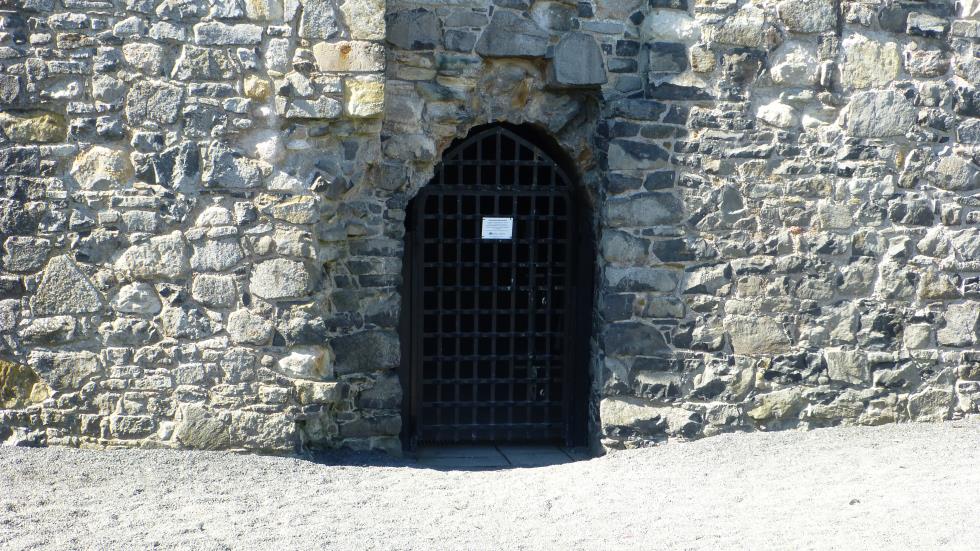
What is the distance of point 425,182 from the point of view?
5.72 meters

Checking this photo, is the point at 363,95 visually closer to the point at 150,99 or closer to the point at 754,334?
the point at 150,99

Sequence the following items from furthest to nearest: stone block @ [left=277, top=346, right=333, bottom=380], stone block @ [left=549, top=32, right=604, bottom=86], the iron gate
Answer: the iron gate, stone block @ [left=549, top=32, right=604, bottom=86], stone block @ [left=277, top=346, right=333, bottom=380]

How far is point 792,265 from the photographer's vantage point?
5.77 metres

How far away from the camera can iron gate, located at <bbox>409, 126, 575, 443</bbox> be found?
5988 millimetres

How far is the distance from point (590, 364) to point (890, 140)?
2213mm

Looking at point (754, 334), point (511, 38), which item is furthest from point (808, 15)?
point (754, 334)

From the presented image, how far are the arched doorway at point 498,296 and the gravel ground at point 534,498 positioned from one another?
0.65 meters

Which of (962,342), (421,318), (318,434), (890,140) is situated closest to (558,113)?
A: (421,318)

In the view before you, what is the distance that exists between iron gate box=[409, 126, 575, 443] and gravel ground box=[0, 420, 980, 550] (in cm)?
65

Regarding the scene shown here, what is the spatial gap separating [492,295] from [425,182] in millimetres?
855

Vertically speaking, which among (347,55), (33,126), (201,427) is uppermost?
(347,55)

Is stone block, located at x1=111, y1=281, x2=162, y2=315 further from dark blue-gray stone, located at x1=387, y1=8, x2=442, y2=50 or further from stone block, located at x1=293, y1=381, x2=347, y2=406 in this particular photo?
dark blue-gray stone, located at x1=387, y1=8, x2=442, y2=50

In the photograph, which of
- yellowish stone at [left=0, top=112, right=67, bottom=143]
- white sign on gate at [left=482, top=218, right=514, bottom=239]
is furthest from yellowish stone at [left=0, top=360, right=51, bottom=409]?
white sign on gate at [left=482, top=218, right=514, bottom=239]

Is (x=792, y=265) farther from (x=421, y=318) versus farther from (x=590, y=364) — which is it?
(x=421, y=318)
